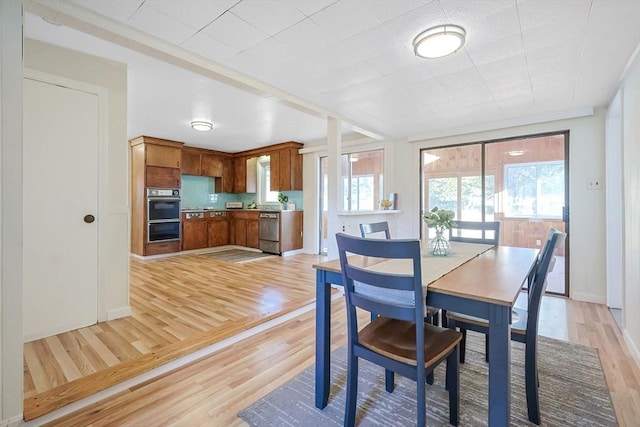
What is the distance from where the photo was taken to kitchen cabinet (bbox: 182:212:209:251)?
597cm

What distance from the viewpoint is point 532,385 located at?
4.85ft

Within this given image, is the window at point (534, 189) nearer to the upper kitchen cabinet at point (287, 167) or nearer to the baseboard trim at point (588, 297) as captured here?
the baseboard trim at point (588, 297)

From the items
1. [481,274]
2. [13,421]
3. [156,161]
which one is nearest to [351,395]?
[481,274]

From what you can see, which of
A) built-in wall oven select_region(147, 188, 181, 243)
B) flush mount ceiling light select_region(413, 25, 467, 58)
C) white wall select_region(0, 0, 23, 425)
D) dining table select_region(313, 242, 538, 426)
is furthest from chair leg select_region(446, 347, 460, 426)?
built-in wall oven select_region(147, 188, 181, 243)

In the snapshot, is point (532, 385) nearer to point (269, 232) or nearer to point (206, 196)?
point (269, 232)

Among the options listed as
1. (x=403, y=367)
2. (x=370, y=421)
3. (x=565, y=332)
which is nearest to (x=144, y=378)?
(x=370, y=421)

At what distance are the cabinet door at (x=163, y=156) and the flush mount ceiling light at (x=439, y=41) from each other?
16.4 feet

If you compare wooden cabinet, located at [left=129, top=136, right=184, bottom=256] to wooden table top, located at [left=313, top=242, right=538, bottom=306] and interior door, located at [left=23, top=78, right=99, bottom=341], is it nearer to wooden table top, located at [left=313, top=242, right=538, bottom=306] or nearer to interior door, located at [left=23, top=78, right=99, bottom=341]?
interior door, located at [left=23, top=78, right=99, bottom=341]

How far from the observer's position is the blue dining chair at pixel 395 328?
47.2 inches

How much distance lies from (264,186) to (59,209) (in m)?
4.80

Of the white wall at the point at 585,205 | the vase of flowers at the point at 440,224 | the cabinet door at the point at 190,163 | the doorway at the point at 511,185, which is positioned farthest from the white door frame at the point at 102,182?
the white wall at the point at 585,205

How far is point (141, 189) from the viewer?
5.37 meters

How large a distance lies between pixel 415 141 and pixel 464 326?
3.60 metres

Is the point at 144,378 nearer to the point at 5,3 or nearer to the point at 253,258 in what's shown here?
the point at 5,3
